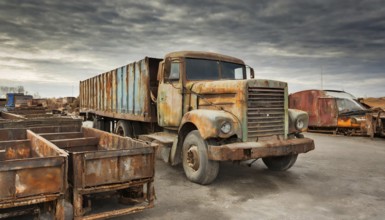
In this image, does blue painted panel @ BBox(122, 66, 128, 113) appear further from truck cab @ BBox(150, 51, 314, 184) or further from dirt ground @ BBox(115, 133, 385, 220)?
dirt ground @ BBox(115, 133, 385, 220)

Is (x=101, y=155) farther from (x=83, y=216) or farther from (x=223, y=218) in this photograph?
(x=223, y=218)

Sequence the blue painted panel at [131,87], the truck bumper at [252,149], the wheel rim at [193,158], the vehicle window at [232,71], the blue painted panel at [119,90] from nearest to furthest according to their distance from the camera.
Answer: the truck bumper at [252,149] → the wheel rim at [193,158] → the vehicle window at [232,71] → the blue painted panel at [131,87] → the blue painted panel at [119,90]

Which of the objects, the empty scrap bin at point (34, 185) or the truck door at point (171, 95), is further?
the truck door at point (171, 95)

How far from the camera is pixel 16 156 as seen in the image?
489 cm

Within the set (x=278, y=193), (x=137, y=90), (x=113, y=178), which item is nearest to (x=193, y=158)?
(x=278, y=193)

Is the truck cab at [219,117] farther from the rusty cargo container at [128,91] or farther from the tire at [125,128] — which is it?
the tire at [125,128]

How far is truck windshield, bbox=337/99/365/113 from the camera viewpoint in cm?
1494

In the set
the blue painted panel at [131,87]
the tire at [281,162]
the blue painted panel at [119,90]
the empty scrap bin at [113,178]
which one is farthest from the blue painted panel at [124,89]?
the empty scrap bin at [113,178]

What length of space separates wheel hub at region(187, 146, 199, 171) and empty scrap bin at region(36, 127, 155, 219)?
164 cm

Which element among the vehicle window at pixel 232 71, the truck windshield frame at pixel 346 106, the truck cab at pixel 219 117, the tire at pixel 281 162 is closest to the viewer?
the truck cab at pixel 219 117

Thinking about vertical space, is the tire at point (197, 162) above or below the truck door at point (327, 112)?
below

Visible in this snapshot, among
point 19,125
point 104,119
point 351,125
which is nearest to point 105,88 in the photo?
point 104,119

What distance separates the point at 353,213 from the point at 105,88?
935 centimetres

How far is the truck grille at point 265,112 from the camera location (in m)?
5.95
